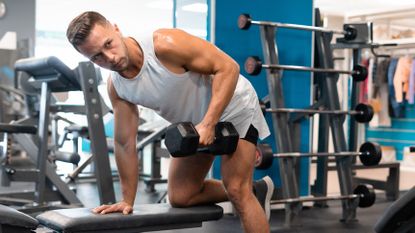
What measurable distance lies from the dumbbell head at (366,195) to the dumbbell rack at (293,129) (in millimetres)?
63

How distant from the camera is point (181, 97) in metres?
2.29

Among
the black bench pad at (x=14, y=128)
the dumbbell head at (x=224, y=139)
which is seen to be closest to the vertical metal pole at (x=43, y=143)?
the black bench pad at (x=14, y=128)

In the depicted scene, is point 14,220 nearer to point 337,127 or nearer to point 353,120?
point 337,127

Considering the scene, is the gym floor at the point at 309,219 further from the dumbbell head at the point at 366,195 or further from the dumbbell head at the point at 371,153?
the dumbbell head at the point at 371,153

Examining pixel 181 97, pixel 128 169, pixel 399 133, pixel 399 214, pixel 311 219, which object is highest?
pixel 181 97

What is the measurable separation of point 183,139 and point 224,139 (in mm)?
279

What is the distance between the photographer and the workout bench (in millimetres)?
1954

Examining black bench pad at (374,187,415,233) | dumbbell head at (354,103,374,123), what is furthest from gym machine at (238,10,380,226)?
black bench pad at (374,187,415,233)

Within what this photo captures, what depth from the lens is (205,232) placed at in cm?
342

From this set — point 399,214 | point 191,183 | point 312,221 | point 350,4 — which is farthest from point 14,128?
point 350,4

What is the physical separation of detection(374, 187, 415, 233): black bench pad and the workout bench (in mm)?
1120

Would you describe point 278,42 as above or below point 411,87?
above

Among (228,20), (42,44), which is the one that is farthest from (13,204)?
(42,44)

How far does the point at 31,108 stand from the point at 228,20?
1821 millimetres
